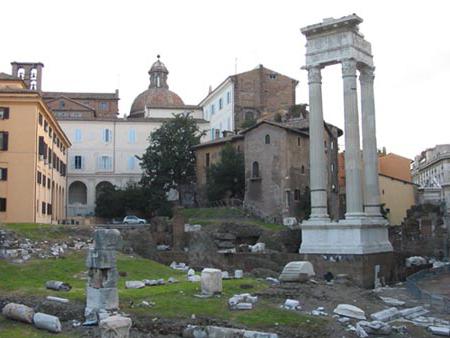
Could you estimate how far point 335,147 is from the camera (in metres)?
47.9

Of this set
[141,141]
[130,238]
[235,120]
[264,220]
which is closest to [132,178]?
[141,141]

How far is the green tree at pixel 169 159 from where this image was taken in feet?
169

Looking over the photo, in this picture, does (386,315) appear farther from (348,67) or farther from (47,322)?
(348,67)

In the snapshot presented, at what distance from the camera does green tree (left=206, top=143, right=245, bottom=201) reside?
151 ft

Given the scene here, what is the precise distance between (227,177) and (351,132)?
20242 mm

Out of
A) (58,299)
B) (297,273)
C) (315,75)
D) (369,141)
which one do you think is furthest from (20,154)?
(58,299)

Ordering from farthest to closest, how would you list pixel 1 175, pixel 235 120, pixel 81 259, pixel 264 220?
pixel 235 120 → pixel 264 220 → pixel 1 175 → pixel 81 259

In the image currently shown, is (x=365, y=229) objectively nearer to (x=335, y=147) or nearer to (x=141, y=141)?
(x=335, y=147)

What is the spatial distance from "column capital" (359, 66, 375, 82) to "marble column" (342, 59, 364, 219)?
1767 millimetres

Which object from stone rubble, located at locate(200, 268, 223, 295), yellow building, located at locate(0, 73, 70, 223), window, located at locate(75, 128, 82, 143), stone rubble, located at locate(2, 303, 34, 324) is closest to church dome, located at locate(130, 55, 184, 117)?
window, located at locate(75, 128, 82, 143)

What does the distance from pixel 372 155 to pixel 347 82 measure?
3874mm

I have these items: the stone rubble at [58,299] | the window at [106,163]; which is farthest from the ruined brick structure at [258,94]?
the stone rubble at [58,299]

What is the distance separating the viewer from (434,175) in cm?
7388

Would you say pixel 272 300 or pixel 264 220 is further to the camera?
pixel 264 220
